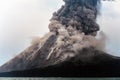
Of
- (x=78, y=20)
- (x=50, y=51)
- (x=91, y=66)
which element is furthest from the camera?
(x=50, y=51)

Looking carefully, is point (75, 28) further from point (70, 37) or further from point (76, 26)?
point (70, 37)

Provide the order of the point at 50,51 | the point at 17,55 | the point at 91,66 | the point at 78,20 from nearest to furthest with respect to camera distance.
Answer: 1. the point at 17,55
2. the point at 91,66
3. the point at 78,20
4. the point at 50,51

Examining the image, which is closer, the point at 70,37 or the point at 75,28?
the point at 75,28

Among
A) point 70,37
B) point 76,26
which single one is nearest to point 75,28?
point 76,26

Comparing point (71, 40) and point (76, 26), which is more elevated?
point (76, 26)

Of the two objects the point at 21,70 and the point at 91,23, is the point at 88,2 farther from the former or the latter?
the point at 21,70

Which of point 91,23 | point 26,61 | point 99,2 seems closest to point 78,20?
point 91,23
